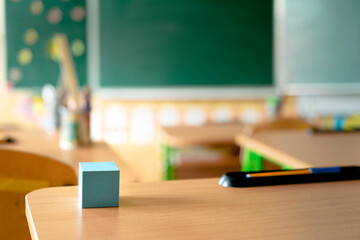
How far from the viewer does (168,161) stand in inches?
101

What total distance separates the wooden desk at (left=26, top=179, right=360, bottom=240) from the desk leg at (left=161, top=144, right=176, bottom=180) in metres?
1.64

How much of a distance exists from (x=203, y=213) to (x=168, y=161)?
6.18 ft

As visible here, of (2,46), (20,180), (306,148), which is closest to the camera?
(20,180)

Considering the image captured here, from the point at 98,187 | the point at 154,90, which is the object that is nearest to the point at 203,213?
the point at 98,187

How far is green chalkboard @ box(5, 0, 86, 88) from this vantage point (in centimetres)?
357

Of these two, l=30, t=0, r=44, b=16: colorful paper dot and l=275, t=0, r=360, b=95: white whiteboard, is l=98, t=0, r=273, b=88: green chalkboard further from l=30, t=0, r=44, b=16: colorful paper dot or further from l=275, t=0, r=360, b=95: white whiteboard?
l=30, t=0, r=44, b=16: colorful paper dot

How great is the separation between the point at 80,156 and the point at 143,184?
790mm

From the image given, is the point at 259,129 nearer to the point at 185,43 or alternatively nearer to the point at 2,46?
the point at 185,43

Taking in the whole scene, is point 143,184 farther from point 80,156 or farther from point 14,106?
point 14,106

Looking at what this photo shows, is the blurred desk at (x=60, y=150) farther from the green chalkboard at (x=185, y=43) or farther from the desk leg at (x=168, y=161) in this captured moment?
the green chalkboard at (x=185, y=43)

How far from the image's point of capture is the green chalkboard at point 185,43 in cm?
376

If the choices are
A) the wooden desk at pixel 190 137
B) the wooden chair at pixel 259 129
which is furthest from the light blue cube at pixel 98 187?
the wooden desk at pixel 190 137

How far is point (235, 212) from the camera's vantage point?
27.2 inches

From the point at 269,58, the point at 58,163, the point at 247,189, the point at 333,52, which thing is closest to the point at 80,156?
the point at 58,163
